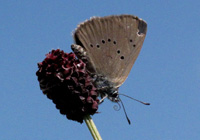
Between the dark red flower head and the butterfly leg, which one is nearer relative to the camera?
the dark red flower head

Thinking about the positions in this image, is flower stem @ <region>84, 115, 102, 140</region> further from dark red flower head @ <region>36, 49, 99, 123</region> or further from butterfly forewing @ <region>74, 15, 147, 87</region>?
butterfly forewing @ <region>74, 15, 147, 87</region>

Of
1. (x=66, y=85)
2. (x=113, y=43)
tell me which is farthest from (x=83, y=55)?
(x=66, y=85)

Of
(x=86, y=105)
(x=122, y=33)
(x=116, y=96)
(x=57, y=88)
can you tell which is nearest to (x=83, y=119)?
(x=86, y=105)

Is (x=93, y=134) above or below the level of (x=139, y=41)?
below

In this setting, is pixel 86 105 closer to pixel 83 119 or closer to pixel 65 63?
pixel 83 119

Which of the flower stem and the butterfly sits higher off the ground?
the butterfly

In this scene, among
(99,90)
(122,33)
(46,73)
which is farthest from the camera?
(122,33)

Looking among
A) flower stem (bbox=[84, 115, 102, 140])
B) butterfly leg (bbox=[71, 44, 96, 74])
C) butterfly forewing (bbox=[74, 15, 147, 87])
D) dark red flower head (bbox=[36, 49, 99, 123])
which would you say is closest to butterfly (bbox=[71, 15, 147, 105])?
butterfly forewing (bbox=[74, 15, 147, 87])

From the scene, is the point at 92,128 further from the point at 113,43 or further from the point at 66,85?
the point at 113,43
